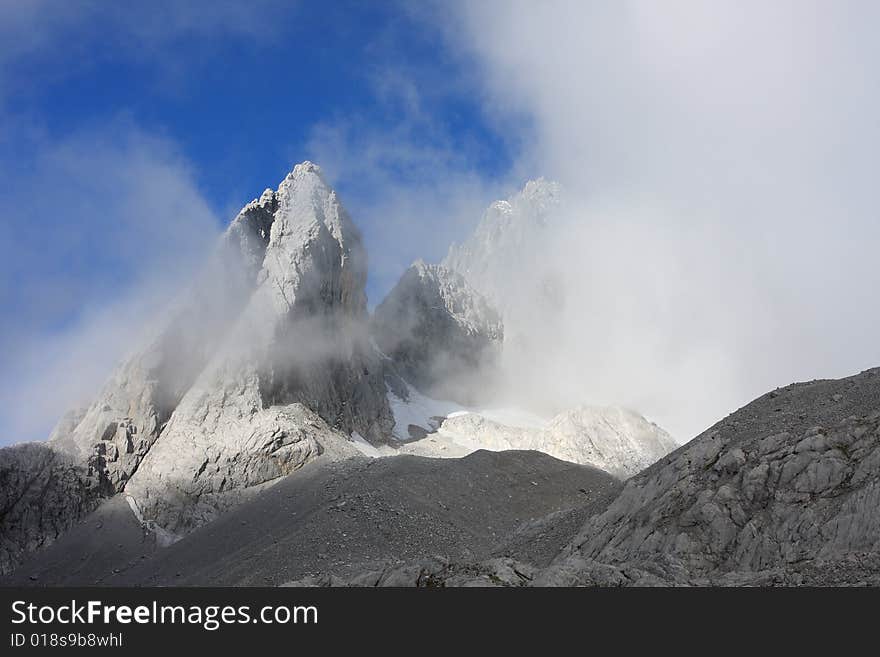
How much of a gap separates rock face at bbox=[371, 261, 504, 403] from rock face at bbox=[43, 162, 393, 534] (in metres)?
23.0

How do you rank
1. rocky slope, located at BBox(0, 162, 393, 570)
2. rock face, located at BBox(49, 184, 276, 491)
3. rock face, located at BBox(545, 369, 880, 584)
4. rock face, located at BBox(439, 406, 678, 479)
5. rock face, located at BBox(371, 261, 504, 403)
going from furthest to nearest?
rock face, located at BBox(371, 261, 504, 403)
rock face, located at BBox(439, 406, 678, 479)
rock face, located at BBox(49, 184, 276, 491)
rocky slope, located at BBox(0, 162, 393, 570)
rock face, located at BBox(545, 369, 880, 584)

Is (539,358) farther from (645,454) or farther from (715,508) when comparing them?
(715,508)

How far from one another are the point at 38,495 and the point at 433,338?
6828 cm

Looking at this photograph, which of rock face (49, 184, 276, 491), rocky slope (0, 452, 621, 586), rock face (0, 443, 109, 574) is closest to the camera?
rocky slope (0, 452, 621, 586)

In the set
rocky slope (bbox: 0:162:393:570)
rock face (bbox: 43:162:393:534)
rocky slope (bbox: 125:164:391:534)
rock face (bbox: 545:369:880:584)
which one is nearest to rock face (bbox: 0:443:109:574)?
rocky slope (bbox: 0:162:393:570)

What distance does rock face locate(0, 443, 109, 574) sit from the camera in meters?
63.7

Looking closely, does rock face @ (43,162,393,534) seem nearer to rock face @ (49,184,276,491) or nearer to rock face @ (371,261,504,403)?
rock face @ (49,184,276,491)

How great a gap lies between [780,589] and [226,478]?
181 feet

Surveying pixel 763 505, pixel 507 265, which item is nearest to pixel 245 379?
pixel 763 505

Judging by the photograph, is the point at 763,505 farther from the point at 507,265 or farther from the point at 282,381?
the point at 507,265

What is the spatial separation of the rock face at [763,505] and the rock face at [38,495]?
5069 centimetres

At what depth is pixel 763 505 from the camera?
80.6 feet

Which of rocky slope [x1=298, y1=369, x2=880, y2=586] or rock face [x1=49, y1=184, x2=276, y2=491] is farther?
rock face [x1=49, y1=184, x2=276, y2=491]

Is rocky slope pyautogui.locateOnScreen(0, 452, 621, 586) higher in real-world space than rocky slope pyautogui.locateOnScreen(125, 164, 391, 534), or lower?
lower
